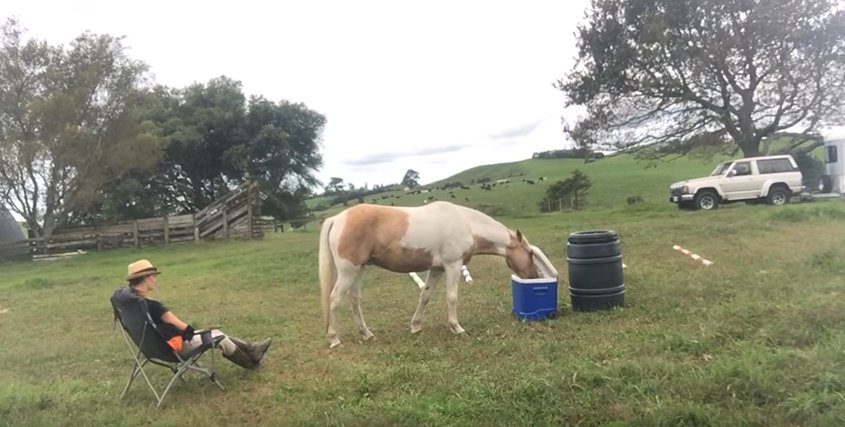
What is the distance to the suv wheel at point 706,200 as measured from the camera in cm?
2038

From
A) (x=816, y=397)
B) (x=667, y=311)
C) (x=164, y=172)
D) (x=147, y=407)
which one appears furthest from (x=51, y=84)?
(x=816, y=397)

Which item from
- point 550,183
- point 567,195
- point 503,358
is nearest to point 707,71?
point 567,195

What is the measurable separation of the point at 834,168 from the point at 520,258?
21242 mm

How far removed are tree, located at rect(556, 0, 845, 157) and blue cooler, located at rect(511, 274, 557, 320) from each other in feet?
59.2

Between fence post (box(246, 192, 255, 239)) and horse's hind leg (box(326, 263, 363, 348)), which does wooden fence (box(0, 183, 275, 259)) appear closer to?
fence post (box(246, 192, 255, 239))

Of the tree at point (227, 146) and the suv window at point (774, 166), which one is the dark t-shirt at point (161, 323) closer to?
the suv window at point (774, 166)

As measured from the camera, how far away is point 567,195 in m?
30.3

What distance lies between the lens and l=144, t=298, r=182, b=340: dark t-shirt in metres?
5.03

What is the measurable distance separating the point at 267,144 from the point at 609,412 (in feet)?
103

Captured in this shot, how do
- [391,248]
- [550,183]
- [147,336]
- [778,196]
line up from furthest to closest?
[550,183]
[778,196]
[391,248]
[147,336]

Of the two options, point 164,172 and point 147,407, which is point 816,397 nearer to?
point 147,407

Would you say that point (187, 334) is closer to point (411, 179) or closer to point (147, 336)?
point (147, 336)

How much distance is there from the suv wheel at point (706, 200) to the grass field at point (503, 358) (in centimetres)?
974

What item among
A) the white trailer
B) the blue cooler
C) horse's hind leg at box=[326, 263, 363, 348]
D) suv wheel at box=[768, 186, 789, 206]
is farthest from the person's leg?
the white trailer
